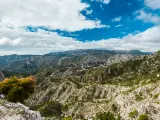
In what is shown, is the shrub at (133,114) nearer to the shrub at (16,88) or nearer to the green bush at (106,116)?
the green bush at (106,116)

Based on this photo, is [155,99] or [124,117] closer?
[155,99]

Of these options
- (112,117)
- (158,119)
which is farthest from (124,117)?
(158,119)

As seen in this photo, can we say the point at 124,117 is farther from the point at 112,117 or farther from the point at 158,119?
the point at 158,119

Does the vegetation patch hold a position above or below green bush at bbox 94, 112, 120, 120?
above

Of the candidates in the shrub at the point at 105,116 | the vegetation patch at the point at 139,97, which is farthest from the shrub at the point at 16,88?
the vegetation patch at the point at 139,97

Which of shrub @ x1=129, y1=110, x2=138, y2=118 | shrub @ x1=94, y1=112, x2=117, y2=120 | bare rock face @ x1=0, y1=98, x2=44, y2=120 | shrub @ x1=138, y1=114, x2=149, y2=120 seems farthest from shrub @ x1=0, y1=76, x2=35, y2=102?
shrub @ x1=94, y1=112, x2=117, y2=120

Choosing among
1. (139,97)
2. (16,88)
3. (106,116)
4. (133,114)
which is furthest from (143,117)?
(16,88)

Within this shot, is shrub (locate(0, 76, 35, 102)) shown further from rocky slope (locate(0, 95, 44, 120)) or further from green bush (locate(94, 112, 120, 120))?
green bush (locate(94, 112, 120, 120))

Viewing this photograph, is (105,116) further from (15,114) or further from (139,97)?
(15,114)
